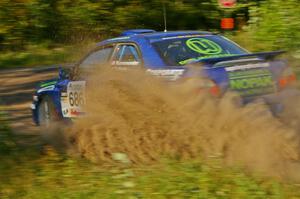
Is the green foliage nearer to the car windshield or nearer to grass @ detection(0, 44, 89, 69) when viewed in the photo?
the car windshield

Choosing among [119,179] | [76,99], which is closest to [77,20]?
[76,99]

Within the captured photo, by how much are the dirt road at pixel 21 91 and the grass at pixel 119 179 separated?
8.67 ft

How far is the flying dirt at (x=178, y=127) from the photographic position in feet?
20.7

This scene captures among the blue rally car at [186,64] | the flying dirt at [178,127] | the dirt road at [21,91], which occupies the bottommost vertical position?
the dirt road at [21,91]

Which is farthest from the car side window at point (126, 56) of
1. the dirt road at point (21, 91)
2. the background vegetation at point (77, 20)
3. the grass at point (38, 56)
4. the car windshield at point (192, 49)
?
the background vegetation at point (77, 20)

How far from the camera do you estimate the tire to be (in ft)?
31.4

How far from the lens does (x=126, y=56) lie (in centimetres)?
841

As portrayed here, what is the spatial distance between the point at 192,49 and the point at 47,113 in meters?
2.85

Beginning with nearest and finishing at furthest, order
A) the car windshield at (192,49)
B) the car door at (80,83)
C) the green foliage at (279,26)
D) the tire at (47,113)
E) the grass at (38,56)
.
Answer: the car windshield at (192,49) < the car door at (80,83) < the tire at (47,113) < the green foliage at (279,26) < the grass at (38,56)

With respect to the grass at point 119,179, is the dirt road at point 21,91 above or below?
below

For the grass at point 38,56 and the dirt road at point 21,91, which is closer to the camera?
the dirt road at point 21,91

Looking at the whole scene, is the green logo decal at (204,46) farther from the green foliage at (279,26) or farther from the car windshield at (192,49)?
the green foliage at (279,26)

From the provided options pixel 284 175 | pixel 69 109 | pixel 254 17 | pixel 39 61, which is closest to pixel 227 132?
pixel 284 175

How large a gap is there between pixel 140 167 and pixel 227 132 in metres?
0.97
